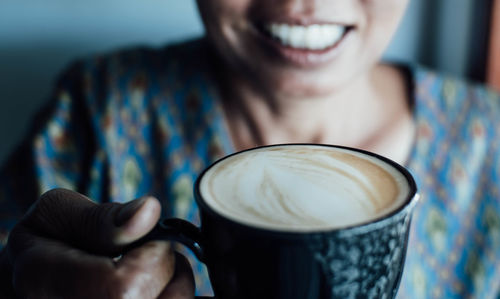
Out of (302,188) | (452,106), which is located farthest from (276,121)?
(302,188)

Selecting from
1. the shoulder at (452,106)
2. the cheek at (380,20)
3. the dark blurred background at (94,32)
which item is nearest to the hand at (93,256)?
the cheek at (380,20)

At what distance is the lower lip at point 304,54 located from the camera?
2.71ft

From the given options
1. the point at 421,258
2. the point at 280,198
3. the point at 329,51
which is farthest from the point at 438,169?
the point at 280,198

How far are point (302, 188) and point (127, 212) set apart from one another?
0.51ft

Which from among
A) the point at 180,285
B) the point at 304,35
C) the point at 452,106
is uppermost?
the point at 304,35

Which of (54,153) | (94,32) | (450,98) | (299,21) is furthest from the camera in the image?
(94,32)

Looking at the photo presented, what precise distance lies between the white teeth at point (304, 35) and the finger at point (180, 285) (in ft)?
1.56

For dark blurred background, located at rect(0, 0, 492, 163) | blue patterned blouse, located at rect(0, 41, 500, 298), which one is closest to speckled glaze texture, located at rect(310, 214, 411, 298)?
blue patterned blouse, located at rect(0, 41, 500, 298)

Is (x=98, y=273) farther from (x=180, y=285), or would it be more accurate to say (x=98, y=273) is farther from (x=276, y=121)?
(x=276, y=121)

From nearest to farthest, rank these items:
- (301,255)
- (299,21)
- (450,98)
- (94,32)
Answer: (301,255)
(299,21)
(450,98)
(94,32)

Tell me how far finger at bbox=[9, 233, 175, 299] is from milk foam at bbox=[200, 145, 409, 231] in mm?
76

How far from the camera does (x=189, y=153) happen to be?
1.02m

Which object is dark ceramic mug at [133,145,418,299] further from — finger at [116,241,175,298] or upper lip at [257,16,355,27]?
upper lip at [257,16,355,27]

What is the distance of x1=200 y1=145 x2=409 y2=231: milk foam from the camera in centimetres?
39
